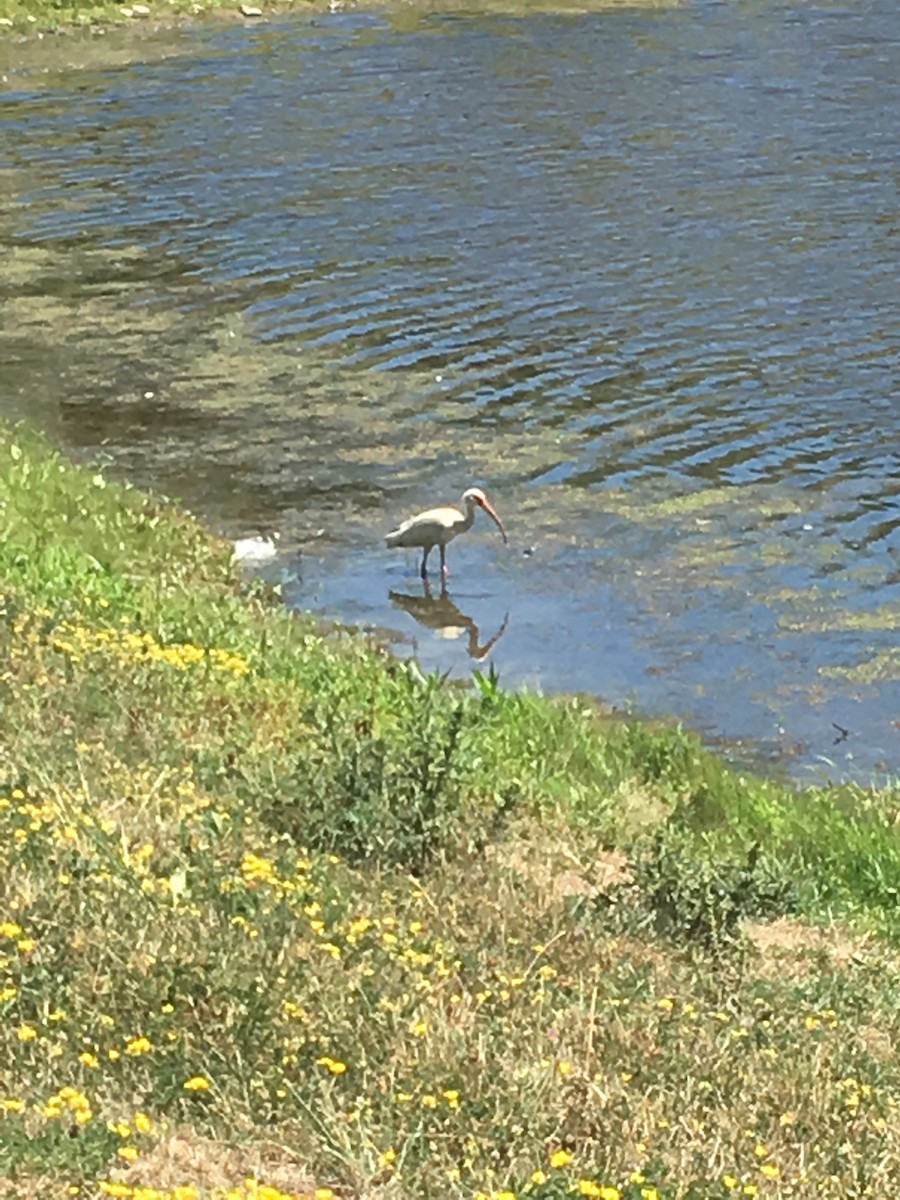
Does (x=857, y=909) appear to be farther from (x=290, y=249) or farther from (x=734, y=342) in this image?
(x=290, y=249)

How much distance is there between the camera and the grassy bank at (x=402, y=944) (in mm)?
6156

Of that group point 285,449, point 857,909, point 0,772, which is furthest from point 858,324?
point 0,772

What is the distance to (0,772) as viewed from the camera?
842 centimetres

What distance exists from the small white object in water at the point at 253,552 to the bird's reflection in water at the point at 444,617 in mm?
1090

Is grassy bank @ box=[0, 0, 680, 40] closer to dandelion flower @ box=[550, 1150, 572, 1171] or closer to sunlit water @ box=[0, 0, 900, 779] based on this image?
sunlit water @ box=[0, 0, 900, 779]

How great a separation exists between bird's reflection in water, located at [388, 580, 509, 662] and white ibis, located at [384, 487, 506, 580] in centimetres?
33

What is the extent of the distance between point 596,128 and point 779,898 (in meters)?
28.5

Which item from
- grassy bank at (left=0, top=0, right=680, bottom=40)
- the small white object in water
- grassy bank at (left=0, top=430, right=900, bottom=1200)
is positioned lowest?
grassy bank at (left=0, top=0, right=680, bottom=40)

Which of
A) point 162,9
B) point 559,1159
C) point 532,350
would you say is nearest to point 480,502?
point 532,350

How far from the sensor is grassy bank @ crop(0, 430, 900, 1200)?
242 inches

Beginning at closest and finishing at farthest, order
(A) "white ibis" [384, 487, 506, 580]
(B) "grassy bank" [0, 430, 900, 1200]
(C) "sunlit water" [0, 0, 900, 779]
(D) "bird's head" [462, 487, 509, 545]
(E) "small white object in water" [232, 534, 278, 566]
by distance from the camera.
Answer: (B) "grassy bank" [0, 430, 900, 1200]
(C) "sunlit water" [0, 0, 900, 779]
(A) "white ibis" [384, 487, 506, 580]
(E) "small white object in water" [232, 534, 278, 566]
(D) "bird's head" [462, 487, 509, 545]

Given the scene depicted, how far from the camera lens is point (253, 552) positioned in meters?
15.7

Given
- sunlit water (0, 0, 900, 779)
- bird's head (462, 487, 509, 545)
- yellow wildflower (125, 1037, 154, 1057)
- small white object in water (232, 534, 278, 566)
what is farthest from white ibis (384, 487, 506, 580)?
yellow wildflower (125, 1037, 154, 1057)

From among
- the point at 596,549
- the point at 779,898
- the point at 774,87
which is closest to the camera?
the point at 779,898
